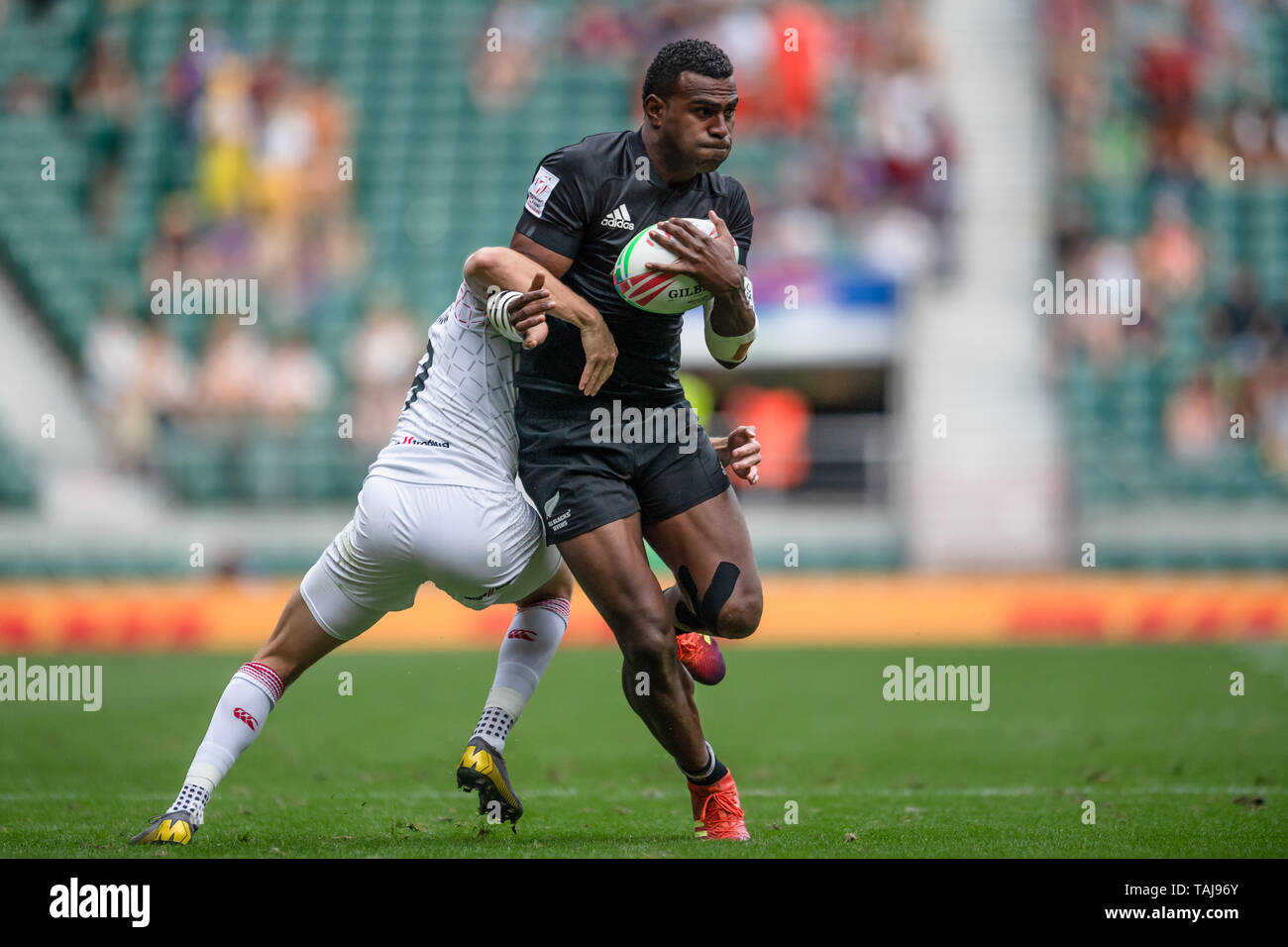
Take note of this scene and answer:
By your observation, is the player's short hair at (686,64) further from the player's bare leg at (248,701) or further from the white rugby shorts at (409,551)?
the player's bare leg at (248,701)

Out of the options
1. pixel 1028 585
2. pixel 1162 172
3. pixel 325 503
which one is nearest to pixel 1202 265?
pixel 1162 172

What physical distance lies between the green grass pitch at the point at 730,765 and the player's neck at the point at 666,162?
2440 millimetres

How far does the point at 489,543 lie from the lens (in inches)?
230

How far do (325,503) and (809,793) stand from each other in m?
11.4

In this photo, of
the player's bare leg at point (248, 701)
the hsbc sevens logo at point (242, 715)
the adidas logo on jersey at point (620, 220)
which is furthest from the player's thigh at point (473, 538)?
the adidas logo on jersey at point (620, 220)

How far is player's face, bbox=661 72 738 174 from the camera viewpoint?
577 centimetres

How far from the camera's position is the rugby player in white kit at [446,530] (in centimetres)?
570

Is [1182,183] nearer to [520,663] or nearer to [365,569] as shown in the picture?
[520,663]

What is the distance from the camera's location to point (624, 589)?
5785mm
